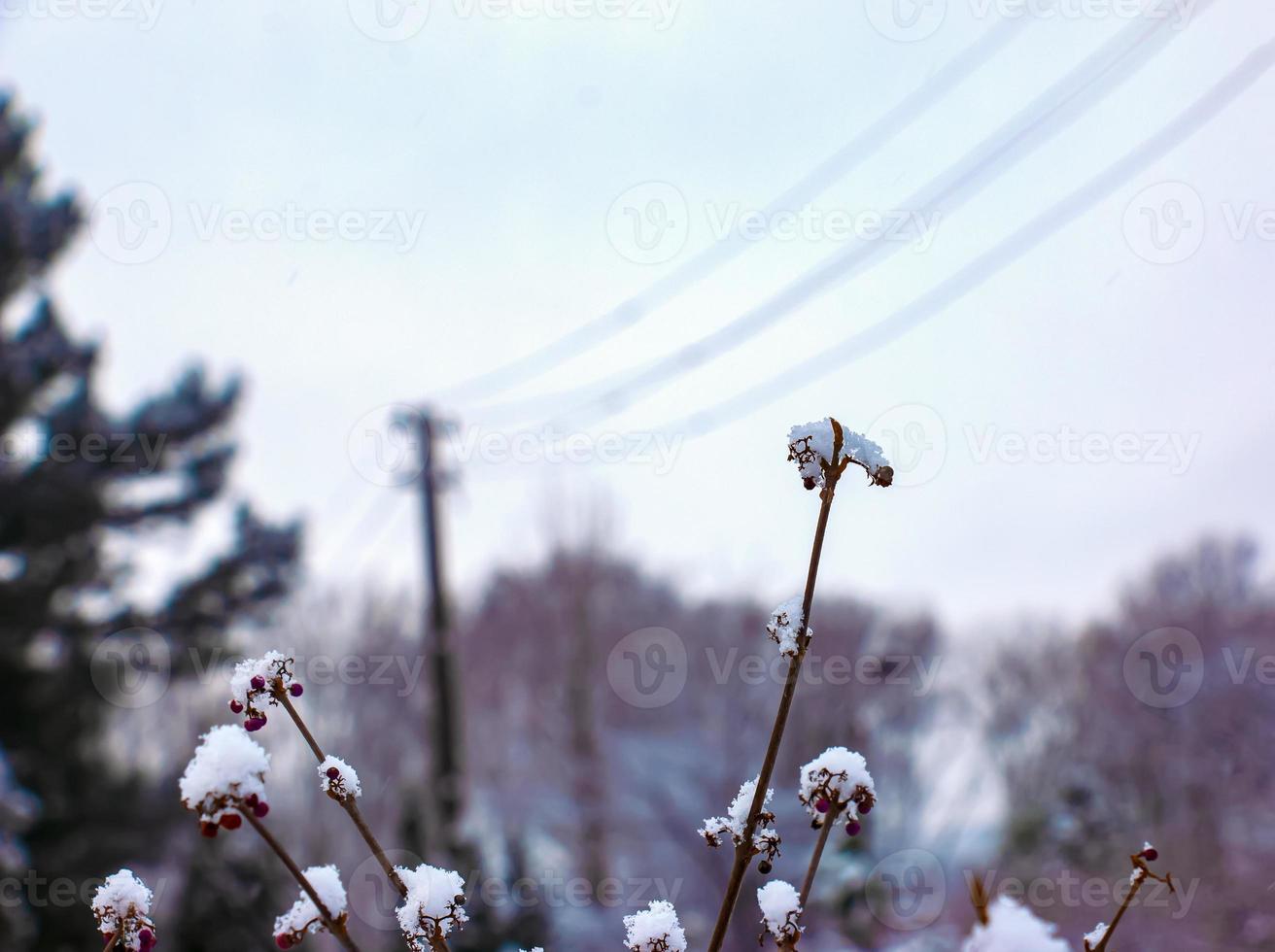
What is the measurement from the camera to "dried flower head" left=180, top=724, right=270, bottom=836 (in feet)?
3.25

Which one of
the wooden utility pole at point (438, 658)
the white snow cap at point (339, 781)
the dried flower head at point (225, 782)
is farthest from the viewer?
the wooden utility pole at point (438, 658)

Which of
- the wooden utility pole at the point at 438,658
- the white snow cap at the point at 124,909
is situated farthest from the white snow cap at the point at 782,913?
the wooden utility pole at the point at 438,658

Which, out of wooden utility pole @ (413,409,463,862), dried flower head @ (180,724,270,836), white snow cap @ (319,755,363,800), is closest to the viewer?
dried flower head @ (180,724,270,836)

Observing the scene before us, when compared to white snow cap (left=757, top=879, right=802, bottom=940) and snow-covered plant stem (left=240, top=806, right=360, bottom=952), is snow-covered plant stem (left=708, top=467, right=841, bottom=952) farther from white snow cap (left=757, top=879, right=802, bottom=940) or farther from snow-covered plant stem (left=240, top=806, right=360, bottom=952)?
snow-covered plant stem (left=240, top=806, right=360, bottom=952)

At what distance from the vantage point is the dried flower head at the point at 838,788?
3.72 ft

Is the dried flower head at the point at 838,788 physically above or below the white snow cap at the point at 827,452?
below

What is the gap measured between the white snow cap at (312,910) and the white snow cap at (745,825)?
0.44 metres

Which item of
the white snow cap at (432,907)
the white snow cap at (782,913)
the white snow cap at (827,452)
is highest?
the white snow cap at (827,452)

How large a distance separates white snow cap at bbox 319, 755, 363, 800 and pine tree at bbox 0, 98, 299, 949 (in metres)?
11.1

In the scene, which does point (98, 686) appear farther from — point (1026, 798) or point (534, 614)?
point (1026, 798)

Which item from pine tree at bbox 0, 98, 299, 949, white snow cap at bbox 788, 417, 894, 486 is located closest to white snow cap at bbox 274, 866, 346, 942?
white snow cap at bbox 788, 417, 894, 486

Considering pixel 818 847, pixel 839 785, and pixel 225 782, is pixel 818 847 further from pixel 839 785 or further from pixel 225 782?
pixel 225 782

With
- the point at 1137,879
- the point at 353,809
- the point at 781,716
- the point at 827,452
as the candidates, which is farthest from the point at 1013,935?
the point at 353,809

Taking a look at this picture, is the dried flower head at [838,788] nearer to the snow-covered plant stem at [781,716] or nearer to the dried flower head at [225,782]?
the snow-covered plant stem at [781,716]
